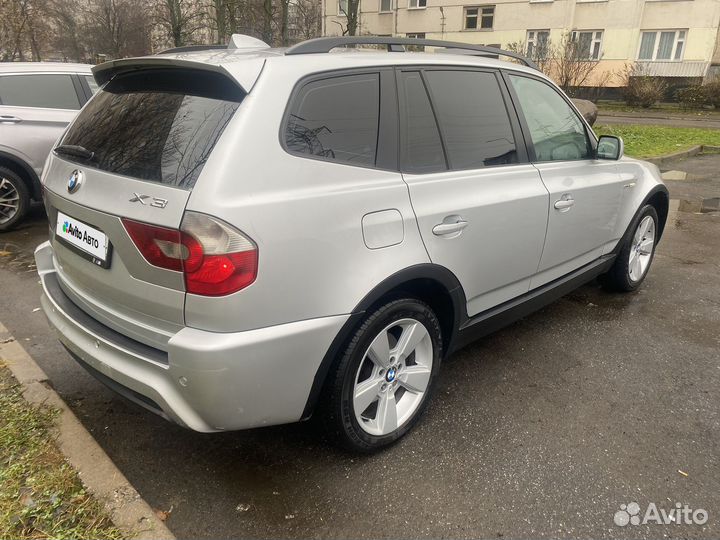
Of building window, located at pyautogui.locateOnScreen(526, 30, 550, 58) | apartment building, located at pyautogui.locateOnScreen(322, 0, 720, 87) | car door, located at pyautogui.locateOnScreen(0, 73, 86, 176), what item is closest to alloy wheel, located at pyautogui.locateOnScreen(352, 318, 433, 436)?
car door, located at pyautogui.locateOnScreen(0, 73, 86, 176)

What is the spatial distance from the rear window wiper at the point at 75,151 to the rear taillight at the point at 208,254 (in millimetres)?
702

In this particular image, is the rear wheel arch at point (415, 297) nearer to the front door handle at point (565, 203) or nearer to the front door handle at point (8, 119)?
the front door handle at point (565, 203)

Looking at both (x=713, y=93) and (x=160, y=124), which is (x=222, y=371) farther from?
(x=713, y=93)

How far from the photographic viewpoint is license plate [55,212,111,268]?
2.17 metres

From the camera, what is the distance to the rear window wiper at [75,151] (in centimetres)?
238

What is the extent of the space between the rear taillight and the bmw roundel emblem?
0.62m

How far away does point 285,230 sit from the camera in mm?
1988

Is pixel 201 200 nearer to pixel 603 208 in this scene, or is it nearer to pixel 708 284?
pixel 603 208

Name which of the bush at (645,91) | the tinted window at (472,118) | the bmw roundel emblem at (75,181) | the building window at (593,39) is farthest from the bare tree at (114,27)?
the bmw roundel emblem at (75,181)

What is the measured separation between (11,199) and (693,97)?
31024 millimetres

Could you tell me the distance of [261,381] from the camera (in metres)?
2.01

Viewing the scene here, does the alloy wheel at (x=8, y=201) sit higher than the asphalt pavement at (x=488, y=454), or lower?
higher

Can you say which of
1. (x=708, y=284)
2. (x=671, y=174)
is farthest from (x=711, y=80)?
(x=708, y=284)

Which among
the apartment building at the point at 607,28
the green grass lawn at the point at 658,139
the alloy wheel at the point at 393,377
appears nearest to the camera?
the alloy wheel at the point at 393,377
